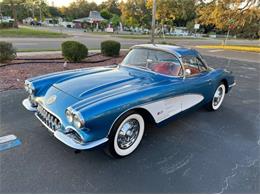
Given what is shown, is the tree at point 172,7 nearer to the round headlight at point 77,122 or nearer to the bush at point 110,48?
the bush at point 110,48

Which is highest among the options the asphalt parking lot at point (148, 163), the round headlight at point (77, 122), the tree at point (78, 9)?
the tree at point (78, 9)

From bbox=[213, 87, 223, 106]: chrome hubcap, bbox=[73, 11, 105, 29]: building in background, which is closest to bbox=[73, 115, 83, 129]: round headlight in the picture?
bbox=[213, 87, 223, 106]: chrome hubcap

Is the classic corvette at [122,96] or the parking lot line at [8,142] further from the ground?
the classic corvette at [122,96]

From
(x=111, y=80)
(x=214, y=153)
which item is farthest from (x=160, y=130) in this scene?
(x=111, y=80)

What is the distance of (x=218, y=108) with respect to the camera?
503 cm

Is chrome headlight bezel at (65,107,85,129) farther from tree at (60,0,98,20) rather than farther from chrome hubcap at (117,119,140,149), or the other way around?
tree at (60,0,98,20)

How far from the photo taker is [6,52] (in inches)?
303

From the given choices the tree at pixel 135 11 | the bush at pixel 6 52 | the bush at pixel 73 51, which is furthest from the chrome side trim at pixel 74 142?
the tree at pixel 135 11

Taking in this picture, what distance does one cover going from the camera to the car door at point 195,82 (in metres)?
3.71

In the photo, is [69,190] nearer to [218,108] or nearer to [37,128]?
[37,128]

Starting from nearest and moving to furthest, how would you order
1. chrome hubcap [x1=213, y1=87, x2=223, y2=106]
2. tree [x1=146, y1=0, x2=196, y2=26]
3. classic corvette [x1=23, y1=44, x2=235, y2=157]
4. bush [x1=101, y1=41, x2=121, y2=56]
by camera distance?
classic corvette [x1=23, y1=44, x2=235, y2=157]
chrome hubcap [x1=213, y1=87, x2=223, y2=106]
bush [x1=101, y1=41, x2=121, y2=56]
tree [x1=146, y1=0, x2=196, y2=26]

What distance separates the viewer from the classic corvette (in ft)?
8.46

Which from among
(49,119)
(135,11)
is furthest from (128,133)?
(135,11)

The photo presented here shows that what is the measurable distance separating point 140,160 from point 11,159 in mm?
1669
